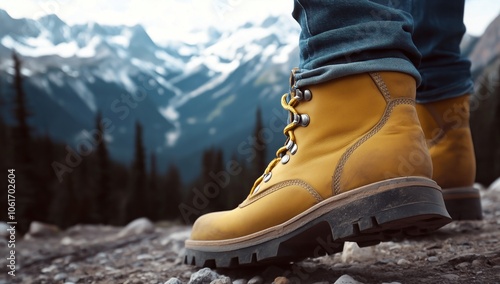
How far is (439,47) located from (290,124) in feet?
2.93

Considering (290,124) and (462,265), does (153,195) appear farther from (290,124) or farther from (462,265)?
(462,265)

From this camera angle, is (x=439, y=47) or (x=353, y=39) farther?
(x=439, y=47)

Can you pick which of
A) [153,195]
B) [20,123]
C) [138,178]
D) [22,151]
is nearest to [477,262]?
[20,123]

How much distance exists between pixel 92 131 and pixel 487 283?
1248cm

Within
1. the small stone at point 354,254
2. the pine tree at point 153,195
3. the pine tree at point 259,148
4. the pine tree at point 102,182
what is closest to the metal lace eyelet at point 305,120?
the small stone at point 354,254

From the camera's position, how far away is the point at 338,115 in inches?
50.6

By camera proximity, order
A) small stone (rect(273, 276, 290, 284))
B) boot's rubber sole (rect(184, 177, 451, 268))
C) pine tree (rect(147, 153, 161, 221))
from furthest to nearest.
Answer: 1. pine tree (rect(147, 153, 161, 221))
2. small stone (rect(273, 276, 290, 284))
3. boot's rubber sole (rect(184, 177, 451, 268))

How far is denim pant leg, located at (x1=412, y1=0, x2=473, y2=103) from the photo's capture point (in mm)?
1833

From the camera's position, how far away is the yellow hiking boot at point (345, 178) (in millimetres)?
1181

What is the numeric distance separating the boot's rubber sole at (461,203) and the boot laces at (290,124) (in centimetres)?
90

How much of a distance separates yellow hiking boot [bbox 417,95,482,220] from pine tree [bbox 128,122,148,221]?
1335 cm

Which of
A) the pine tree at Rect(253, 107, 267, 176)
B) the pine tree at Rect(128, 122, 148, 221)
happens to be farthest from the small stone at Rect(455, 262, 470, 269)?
the pine tree at Rect(128, 122, 148, 221)

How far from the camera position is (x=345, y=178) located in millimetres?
1256

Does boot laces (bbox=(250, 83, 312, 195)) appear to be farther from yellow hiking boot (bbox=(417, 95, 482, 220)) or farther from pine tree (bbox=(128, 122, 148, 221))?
pine tree (bbox=(128, 122, 148, 221))
